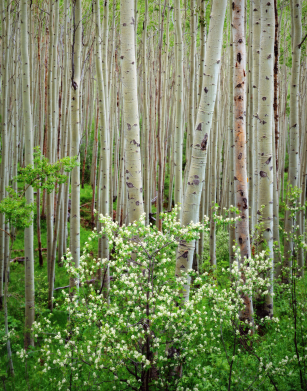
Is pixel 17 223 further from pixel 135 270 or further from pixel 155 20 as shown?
pixel 155 20

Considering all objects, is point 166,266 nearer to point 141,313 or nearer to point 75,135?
point 141,313

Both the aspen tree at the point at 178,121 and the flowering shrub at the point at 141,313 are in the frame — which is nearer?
the flowering shrub at the point at 141,313

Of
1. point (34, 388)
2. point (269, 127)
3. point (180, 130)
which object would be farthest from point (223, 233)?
point (34, 388)

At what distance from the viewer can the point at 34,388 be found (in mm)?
3709

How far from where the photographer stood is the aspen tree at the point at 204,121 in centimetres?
267

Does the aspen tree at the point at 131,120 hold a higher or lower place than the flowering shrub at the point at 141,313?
higher

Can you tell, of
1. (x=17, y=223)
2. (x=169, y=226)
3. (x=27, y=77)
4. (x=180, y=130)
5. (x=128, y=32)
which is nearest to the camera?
(x=169, y=226)

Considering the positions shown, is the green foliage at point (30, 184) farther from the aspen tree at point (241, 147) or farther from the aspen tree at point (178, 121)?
the aspen tree at point (241, 147)

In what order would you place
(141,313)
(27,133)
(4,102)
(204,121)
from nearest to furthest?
1. (141,313)
2. (204,121)
3. (27,133)
4. (4,102)

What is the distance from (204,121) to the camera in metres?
2.71

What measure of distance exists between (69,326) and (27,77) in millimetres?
3645

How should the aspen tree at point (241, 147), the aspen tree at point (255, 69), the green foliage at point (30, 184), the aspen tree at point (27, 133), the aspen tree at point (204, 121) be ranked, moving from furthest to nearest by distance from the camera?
the aspen tree at point (27, 133) < the aspen tree at point (255, 69) < the aspen tree at point (241, 147) < the green foliage at point (30, 184) < the aspen tree at point (204, 121)

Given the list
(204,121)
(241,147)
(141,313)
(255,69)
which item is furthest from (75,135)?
(255,69)

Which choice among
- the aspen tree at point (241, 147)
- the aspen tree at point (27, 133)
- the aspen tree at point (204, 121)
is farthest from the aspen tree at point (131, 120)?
the aspen tree at point (27, 133)
